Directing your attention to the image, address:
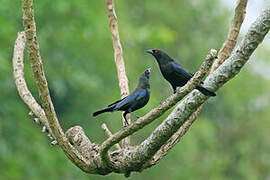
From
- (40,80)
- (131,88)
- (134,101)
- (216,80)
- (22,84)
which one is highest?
(131,88)

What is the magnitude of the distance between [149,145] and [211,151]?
53.3 ft

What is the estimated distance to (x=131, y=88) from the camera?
14.4m

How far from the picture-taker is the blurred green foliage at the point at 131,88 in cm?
1263

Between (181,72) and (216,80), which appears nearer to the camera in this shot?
(216,80)

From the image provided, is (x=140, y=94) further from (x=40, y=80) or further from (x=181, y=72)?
(x=40, y=80)

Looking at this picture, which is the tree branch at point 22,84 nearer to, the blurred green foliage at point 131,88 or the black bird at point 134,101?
the black bird at point 134,101

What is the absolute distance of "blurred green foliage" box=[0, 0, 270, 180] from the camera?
41.4 ft

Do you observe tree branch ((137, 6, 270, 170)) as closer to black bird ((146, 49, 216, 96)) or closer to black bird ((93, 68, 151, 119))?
black bird ((93, 68, 151, 119))

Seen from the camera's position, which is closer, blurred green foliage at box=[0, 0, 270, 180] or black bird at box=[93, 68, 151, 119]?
black bird at box=[93, 68, 151, 119]

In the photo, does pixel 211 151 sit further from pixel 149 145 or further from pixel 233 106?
pixel 149 145

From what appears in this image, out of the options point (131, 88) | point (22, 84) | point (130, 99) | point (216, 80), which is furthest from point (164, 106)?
point (131, 88)

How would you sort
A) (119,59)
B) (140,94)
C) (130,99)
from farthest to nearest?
(119,59) < (140,94) < (130,99)

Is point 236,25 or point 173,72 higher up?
point 236,25

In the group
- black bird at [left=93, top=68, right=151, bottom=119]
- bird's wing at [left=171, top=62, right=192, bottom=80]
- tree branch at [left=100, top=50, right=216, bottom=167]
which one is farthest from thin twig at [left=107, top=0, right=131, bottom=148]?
tree branch at [left=100, top=50, right=216, bottom=167]
